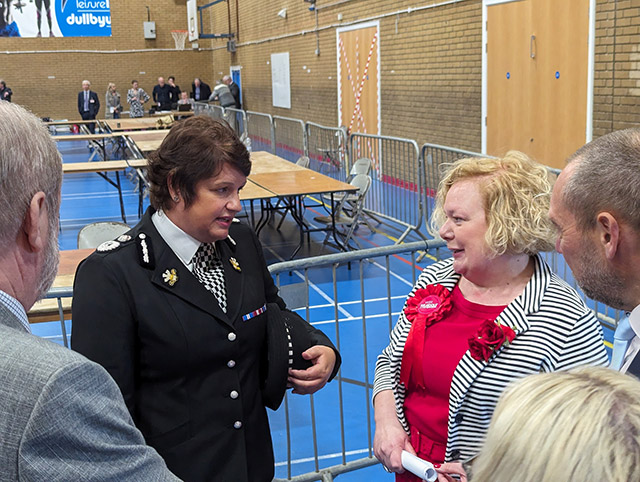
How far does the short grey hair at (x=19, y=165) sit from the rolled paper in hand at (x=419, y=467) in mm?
1357

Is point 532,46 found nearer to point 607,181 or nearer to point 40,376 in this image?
point 607,181

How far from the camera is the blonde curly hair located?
2.21 metres

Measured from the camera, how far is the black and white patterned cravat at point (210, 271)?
85.8 inches

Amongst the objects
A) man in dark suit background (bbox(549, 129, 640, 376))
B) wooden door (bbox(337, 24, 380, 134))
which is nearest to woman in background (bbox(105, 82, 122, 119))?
wooden door (bbox(337, 24, 380, 134))

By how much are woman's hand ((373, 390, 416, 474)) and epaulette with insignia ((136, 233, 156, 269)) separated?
911 mm

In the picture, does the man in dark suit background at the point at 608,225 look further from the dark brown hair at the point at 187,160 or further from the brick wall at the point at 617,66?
the brick wall at the point at 617,66

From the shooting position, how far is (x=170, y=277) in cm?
209

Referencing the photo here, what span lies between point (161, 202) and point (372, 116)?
40.4 ft

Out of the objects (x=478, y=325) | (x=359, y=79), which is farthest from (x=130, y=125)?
(x=478, y=325)

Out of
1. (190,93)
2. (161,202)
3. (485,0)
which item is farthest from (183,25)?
(161,202)

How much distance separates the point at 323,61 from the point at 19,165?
1651 centimetres

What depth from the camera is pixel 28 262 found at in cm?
117

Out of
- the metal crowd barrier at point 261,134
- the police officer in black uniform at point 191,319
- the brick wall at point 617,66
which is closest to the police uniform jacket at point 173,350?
the police officer in black uniform at point 191,319

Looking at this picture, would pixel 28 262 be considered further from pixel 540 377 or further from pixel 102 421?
pixel 540 377
